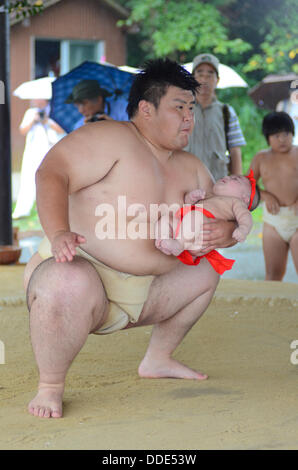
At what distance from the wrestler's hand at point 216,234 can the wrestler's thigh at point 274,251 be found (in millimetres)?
2090

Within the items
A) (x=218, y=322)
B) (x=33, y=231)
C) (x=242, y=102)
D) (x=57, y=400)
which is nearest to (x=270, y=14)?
(x=242, y=102)

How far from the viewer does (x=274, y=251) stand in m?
4.36

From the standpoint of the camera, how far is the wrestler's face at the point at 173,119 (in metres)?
2.24

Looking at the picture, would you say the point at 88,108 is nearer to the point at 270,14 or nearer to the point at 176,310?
the point at 176,310

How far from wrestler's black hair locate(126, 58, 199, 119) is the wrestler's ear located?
0.04 feet

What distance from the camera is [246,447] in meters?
1.70

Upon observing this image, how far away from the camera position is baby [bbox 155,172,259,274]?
2.19m

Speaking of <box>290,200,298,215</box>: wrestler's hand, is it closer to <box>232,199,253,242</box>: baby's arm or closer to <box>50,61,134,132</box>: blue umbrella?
<box>50,61,134,132</box>: blue umbrella

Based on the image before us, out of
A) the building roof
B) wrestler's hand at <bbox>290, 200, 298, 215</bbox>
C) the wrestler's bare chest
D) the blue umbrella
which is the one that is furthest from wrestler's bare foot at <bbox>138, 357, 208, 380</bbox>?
the building roof

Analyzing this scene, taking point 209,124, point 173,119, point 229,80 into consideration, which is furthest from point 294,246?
point 229,80

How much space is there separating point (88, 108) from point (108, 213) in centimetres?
225

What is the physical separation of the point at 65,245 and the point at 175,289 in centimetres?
52

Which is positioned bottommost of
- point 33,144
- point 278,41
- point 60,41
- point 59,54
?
point 33,144

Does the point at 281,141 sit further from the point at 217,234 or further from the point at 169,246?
the point at 169,246
